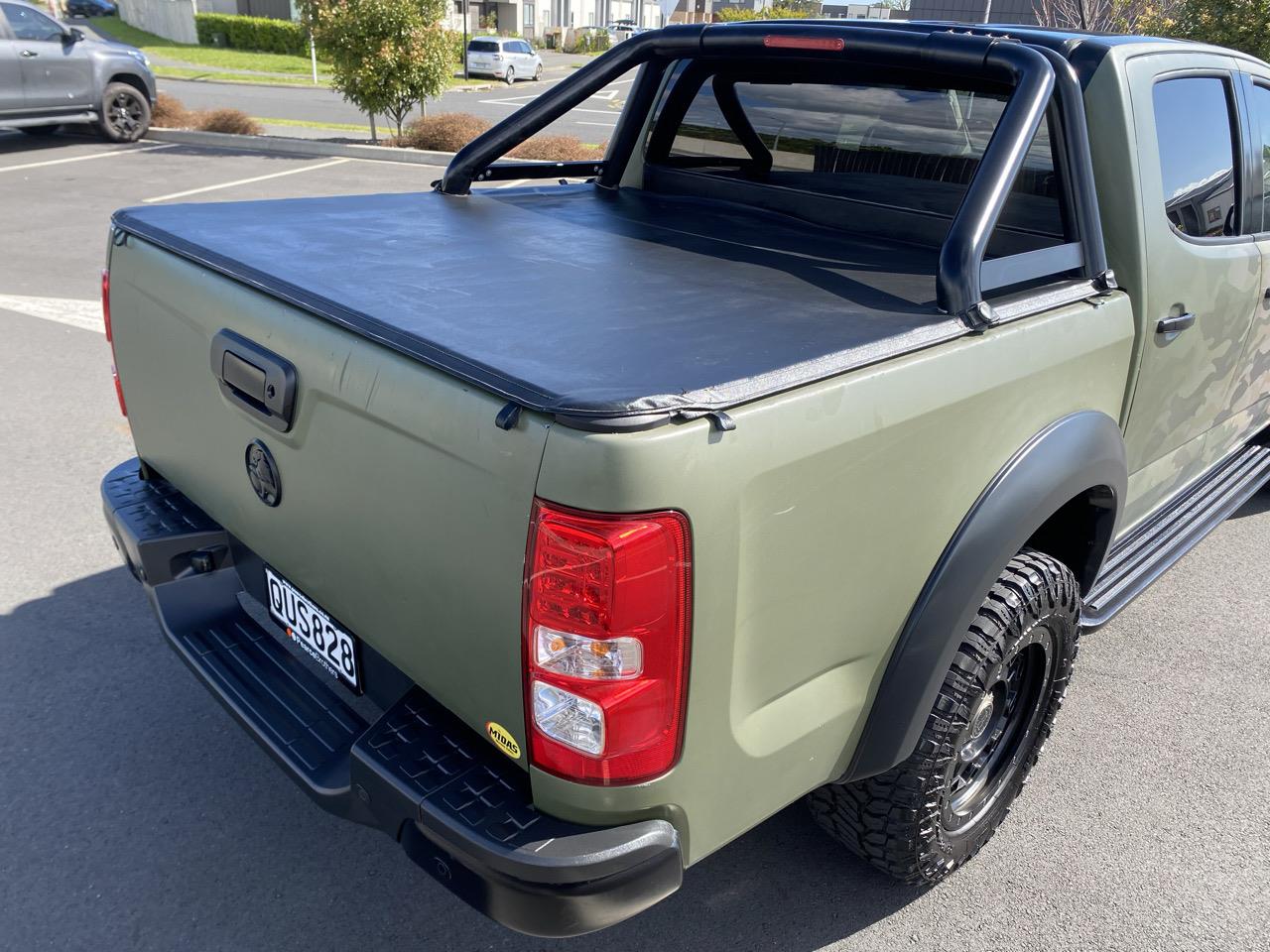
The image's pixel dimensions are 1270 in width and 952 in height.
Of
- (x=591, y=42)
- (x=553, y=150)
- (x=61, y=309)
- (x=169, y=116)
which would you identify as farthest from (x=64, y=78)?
(x=591, y=42)

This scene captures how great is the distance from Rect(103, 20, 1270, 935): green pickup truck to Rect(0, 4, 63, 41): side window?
13.1m

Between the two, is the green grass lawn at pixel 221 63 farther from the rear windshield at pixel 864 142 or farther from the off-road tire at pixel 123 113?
the rear windshield at pixel 864 142

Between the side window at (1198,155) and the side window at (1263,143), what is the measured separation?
24 cm

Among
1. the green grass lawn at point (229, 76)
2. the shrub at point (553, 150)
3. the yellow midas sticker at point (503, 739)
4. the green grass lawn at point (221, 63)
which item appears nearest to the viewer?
the yellow midas sticker at point (503, 739)

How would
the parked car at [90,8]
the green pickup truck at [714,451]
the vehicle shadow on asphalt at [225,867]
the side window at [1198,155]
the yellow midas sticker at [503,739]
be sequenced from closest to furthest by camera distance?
the green pickup truck at [714,451], the yellow midas sticker at [503,739], the vehicle shadow on asphalt at [225,867], the side window at [1198,155], the parked car at [90,8]

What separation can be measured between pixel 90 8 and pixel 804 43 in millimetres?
55147

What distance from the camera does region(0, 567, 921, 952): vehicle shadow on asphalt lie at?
245 centimetres

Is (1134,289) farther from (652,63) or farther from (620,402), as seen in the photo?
(652,63)

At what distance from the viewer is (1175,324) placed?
2842mm

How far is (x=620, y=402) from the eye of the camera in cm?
158

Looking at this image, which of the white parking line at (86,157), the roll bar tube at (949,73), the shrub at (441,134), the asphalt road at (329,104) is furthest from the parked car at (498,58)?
the roll bar tube at (949,73)

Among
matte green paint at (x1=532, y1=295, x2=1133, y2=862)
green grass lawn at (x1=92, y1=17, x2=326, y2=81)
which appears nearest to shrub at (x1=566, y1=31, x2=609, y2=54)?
green grass lawn at (x1=92, y1=17, x2=326, y2=81)

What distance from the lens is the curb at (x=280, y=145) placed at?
47.9 ft

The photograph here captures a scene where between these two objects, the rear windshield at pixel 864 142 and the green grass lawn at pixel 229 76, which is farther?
the green grass lawn at pixel 229 76
